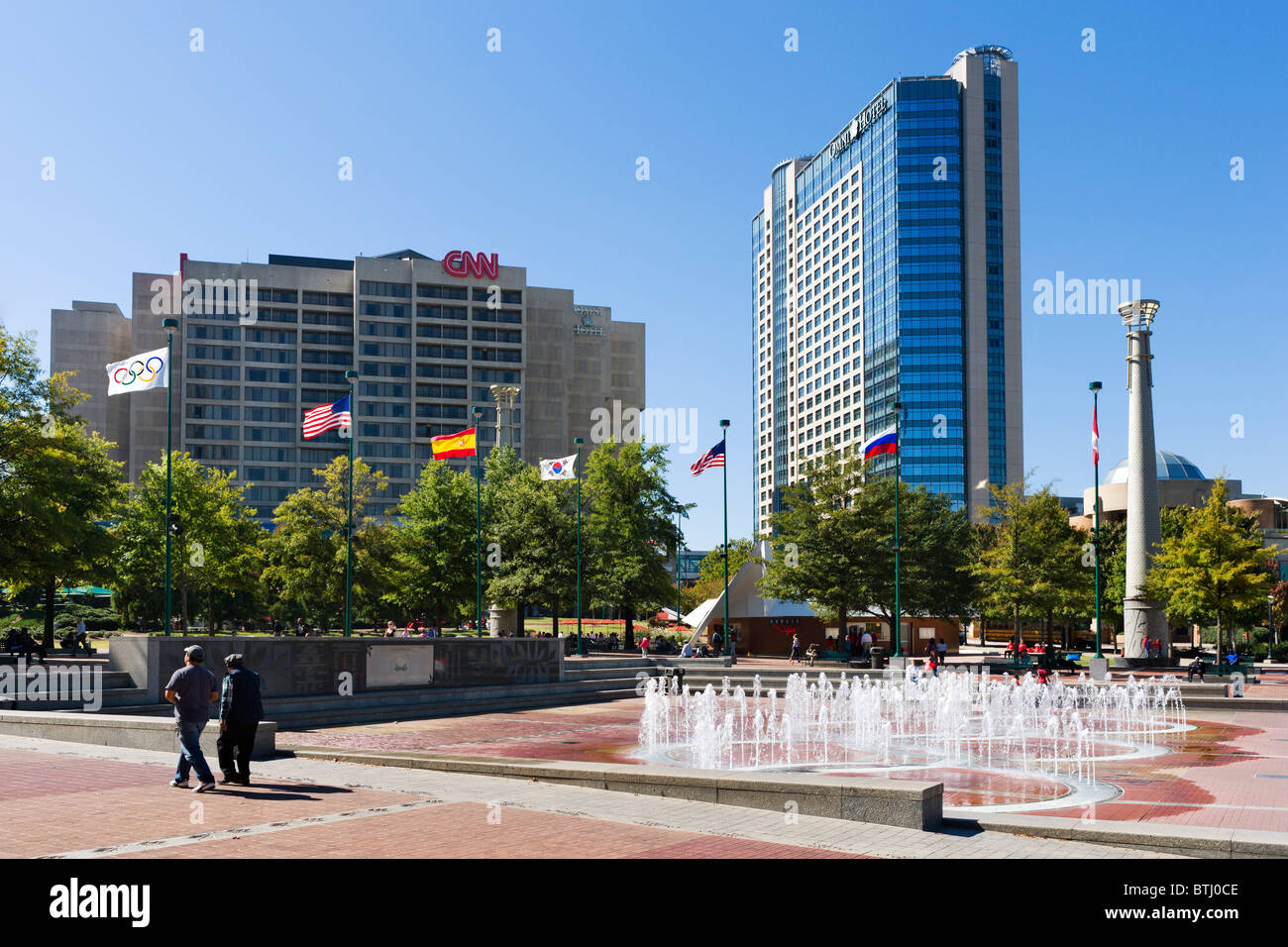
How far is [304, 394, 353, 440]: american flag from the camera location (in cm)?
3503

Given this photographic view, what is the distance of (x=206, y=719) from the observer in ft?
40.0

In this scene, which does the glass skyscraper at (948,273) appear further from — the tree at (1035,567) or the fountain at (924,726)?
the fountain at (924,726)

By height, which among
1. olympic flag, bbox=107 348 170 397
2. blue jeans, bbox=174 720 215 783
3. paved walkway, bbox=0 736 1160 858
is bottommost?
paved walkway, bbox=0 736 1160 858

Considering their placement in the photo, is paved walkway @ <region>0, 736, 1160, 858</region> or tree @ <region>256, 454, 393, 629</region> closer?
paved walkway @ <region>0, 736, 1160, 858</region>

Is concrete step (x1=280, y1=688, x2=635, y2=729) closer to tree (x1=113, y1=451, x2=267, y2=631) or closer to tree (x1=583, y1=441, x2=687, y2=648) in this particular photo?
tree (x1=583, y1=441, x2=687, y2=648)

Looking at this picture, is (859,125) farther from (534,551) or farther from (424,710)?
(424,710)

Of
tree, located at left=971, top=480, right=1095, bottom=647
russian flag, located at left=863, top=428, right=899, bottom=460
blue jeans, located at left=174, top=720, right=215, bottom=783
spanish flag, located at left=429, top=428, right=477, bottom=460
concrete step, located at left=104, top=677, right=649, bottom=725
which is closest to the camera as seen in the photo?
blue jeans, located at left=174, top=720, right=215, bottom=783

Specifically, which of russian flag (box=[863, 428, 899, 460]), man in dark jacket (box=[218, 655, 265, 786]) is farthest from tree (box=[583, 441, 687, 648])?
man in dark jacket (box=[218, 655, 265, 786])

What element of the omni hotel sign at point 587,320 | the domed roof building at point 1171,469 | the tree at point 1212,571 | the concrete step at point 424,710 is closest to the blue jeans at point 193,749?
the concrete step at point 424,710

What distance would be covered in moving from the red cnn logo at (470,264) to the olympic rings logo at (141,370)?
9607cm

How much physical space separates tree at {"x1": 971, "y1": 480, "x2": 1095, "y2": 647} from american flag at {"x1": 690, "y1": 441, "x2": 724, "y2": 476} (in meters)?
13.4

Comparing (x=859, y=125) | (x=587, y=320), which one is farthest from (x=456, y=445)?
(x=859, y=125)

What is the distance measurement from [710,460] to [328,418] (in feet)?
51.5
